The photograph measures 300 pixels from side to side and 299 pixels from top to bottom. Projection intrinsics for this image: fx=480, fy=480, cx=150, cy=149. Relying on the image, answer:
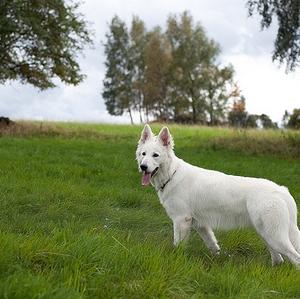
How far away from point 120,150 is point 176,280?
15088 mm

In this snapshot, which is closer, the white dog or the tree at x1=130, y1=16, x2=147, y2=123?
the white dog

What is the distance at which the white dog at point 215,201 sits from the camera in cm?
597

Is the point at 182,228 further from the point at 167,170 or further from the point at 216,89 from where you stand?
the point at 216,89

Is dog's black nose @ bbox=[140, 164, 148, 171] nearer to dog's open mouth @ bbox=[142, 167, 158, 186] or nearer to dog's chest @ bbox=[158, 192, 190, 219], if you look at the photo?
dog's open mouth @ bbox=[142, 167, 158, 186]

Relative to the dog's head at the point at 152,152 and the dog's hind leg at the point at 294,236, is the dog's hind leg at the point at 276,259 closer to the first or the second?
the dog's hind leg at the point at 294,236

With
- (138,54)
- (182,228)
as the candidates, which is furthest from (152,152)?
(138,54)

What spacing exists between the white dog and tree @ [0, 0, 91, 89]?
2308 cm

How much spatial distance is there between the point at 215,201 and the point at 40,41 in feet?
82.7

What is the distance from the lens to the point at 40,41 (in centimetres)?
2953

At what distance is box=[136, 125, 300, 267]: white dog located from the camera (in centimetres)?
597

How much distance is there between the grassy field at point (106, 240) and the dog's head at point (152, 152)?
39.4 inches

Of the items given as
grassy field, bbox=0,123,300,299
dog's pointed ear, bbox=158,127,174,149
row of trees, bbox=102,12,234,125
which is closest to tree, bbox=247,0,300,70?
grassy field, bbox=0,123,300,299

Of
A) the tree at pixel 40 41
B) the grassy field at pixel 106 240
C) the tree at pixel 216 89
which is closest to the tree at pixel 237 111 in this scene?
the tree at pixel 216 89

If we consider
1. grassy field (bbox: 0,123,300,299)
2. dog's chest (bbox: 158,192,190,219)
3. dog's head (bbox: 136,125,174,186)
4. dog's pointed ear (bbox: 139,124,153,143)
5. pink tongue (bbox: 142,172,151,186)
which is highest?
dog's pointed ear (bbox: 139,124,153,143)
